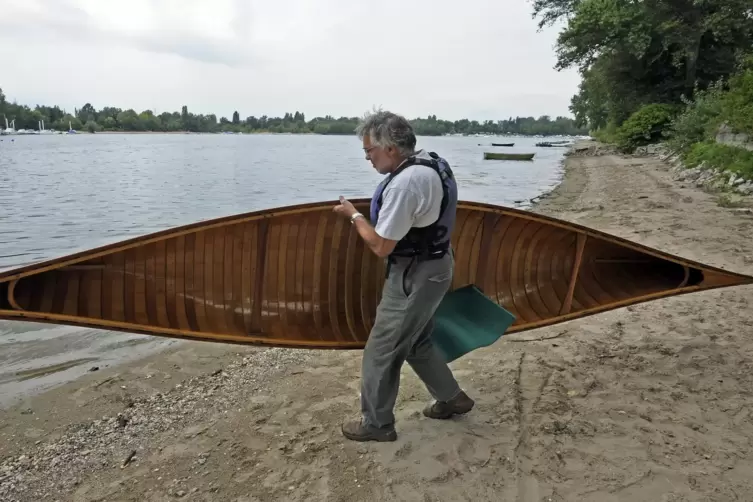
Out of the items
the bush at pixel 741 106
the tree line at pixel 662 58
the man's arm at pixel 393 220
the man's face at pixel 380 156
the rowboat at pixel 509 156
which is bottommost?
the man's arm at pixel 393 220

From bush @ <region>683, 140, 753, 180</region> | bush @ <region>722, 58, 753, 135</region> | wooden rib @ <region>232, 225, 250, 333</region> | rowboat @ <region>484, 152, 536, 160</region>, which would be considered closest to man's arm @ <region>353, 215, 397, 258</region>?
wooden rib @ <region>232, 225, 250, 333</region>

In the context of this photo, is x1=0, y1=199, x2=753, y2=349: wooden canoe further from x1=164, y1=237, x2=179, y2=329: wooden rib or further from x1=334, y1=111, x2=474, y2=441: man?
x1=334, y1=111, x2=474, y2=441: man

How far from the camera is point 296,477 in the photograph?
9.75ft

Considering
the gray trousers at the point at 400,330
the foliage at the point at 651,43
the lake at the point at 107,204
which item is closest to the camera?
the gray trousers at the point at 400,330

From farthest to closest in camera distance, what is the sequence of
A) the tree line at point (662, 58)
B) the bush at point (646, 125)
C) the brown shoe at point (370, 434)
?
1. the bush at point (646, 125)
2. the tree line at point (662, 58)
3. the brown shoe at point (370, 434)

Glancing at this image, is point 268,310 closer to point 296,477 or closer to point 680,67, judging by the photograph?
point 296,477

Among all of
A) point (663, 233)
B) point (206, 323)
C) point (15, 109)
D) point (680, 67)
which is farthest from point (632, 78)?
point (15, 109)

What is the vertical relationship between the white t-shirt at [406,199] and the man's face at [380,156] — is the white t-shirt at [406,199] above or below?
below

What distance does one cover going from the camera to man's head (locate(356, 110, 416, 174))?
8.61ft

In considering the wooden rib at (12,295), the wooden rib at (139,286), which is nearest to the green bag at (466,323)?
the wooden rib at (139,286)

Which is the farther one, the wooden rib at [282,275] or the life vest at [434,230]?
the wooden rib at [282,275]

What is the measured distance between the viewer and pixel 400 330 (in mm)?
2822

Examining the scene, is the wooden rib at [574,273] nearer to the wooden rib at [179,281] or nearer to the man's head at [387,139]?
the man's head at [387,139]

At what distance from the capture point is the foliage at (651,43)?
902 inches
